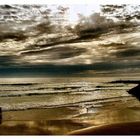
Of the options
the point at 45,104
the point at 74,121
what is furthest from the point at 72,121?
the point at 45,104

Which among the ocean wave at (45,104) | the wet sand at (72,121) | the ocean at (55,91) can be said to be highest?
the ocean at (55,91)

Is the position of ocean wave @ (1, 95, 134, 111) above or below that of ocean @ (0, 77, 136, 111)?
below

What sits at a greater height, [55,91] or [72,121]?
[55,91]

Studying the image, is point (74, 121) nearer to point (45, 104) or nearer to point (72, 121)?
point (72, 121)

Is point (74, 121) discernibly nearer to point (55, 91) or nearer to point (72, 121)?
point (72, 121)

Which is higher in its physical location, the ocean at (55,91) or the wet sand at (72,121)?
the ocean at (55,91)

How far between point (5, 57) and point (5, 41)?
0.09m

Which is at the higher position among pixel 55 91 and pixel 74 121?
pixel 55 91

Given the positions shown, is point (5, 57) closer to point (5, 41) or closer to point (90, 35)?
point (5, 41)

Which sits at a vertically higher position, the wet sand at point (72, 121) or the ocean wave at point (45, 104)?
the ocean wave at point (45, 104)

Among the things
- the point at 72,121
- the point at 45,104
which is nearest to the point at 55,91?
the point at 45,104

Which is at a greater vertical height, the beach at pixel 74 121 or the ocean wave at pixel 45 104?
the ocean wave at pixel 45 104

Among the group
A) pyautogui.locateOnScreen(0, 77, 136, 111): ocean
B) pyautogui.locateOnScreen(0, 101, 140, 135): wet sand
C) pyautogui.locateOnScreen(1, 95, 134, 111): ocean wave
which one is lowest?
pyautogui.locateOnScreen(0, 101, 140, 135): wet sand

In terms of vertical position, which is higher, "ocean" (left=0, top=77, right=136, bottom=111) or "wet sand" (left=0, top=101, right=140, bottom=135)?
"ocean" (left=0, top=77, right=136, bottom=111)
